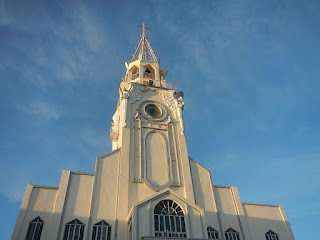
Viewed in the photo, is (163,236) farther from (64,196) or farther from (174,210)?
(64,196)

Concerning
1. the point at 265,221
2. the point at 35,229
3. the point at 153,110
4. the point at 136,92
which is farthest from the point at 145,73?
the point at 35,229

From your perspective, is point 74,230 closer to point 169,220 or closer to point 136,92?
point 169,220

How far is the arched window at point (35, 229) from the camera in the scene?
1912 cm

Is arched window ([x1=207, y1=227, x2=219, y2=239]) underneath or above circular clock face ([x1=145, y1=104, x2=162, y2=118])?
A: underneath

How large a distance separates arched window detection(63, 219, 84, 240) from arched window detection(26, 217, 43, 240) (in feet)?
5.61

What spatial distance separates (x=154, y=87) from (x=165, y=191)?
1389cm

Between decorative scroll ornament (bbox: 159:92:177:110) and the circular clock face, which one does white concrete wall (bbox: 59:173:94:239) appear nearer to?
the circular clock face

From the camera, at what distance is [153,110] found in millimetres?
29812

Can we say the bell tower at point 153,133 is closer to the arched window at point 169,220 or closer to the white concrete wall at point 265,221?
the arched window at point 169,220

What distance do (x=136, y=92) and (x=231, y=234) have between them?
650 inches

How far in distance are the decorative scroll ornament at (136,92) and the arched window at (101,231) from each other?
41.9 ft

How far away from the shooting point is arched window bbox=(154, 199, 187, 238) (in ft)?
63.5

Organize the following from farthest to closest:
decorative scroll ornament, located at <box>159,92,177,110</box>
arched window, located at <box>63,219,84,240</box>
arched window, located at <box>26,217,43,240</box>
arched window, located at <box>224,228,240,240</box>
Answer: decorative scroll ornament, located at <box>159,92,177,110</box>
arched window, located at <box>224,228,240,240</box>
arched window, located at <box>63,219,84,240</box>
arched window, located at <box>26,217,43,240</box>

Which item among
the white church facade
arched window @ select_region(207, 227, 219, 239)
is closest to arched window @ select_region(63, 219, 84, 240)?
the white church facade
